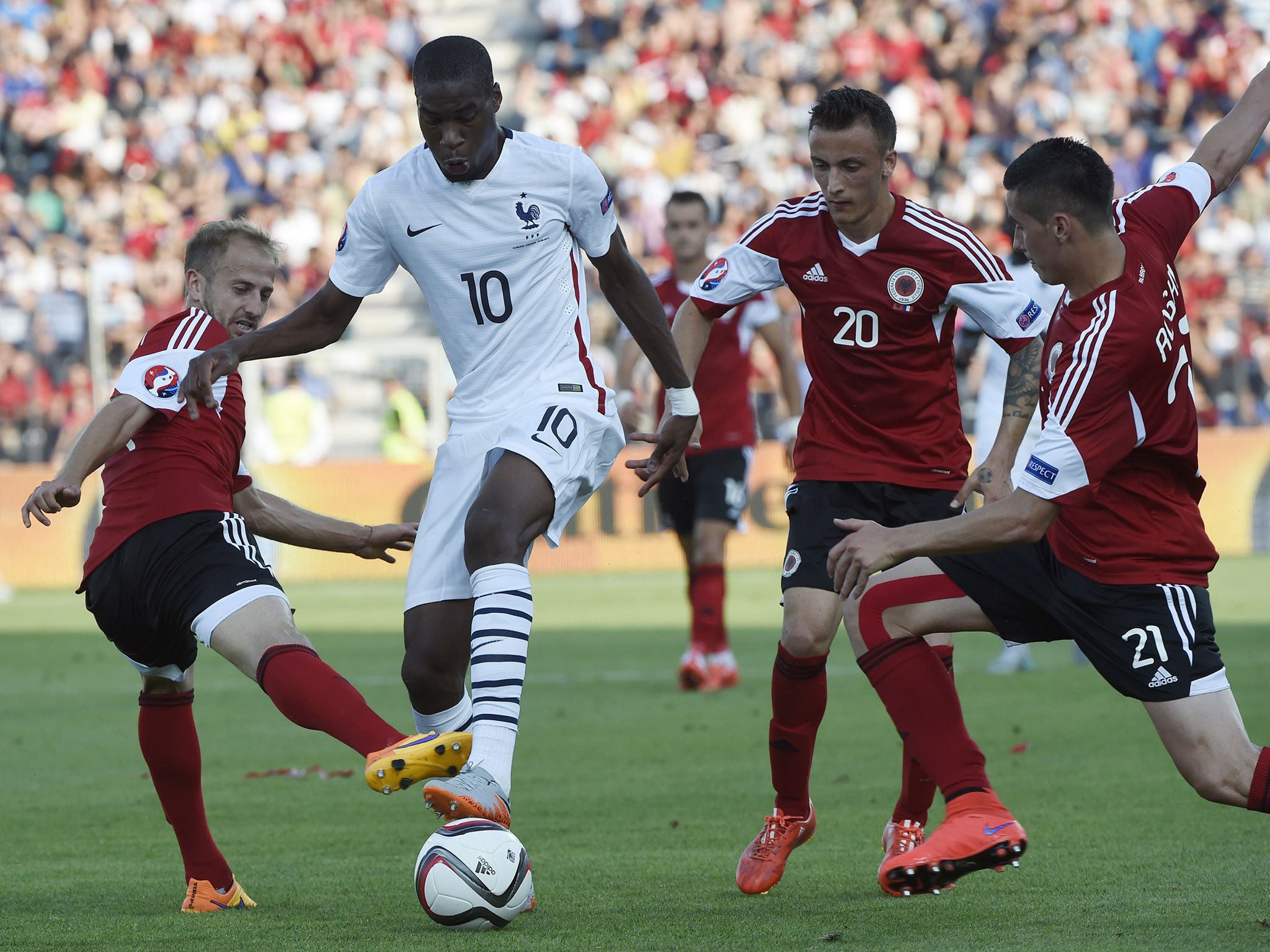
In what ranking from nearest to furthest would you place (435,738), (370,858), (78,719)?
(435,738) < (370,858) < (78,719)

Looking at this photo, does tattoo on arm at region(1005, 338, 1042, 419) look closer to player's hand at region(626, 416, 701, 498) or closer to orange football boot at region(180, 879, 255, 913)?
player's hand at region(626, 416, 701, 498)

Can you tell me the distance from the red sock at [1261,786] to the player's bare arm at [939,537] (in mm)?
787

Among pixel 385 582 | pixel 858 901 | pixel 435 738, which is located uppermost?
pixel 435 738

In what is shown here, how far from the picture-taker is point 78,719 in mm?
9156

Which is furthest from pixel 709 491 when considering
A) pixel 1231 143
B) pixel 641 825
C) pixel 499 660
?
pixel 499 660

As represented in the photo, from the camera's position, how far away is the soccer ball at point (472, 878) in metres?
4.15

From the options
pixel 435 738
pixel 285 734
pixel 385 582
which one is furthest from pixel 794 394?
pixel 385 582

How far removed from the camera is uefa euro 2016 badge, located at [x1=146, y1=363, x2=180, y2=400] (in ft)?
15.3

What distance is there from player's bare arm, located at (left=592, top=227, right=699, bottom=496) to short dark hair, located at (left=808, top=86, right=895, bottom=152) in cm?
71

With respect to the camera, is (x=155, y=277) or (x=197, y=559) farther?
(x=155, y=277)

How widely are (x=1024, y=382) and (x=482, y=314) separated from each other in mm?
1717

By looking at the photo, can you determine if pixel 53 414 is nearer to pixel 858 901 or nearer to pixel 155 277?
pixel 155 277

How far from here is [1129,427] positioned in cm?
411

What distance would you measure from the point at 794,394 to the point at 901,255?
4144 millimetres
